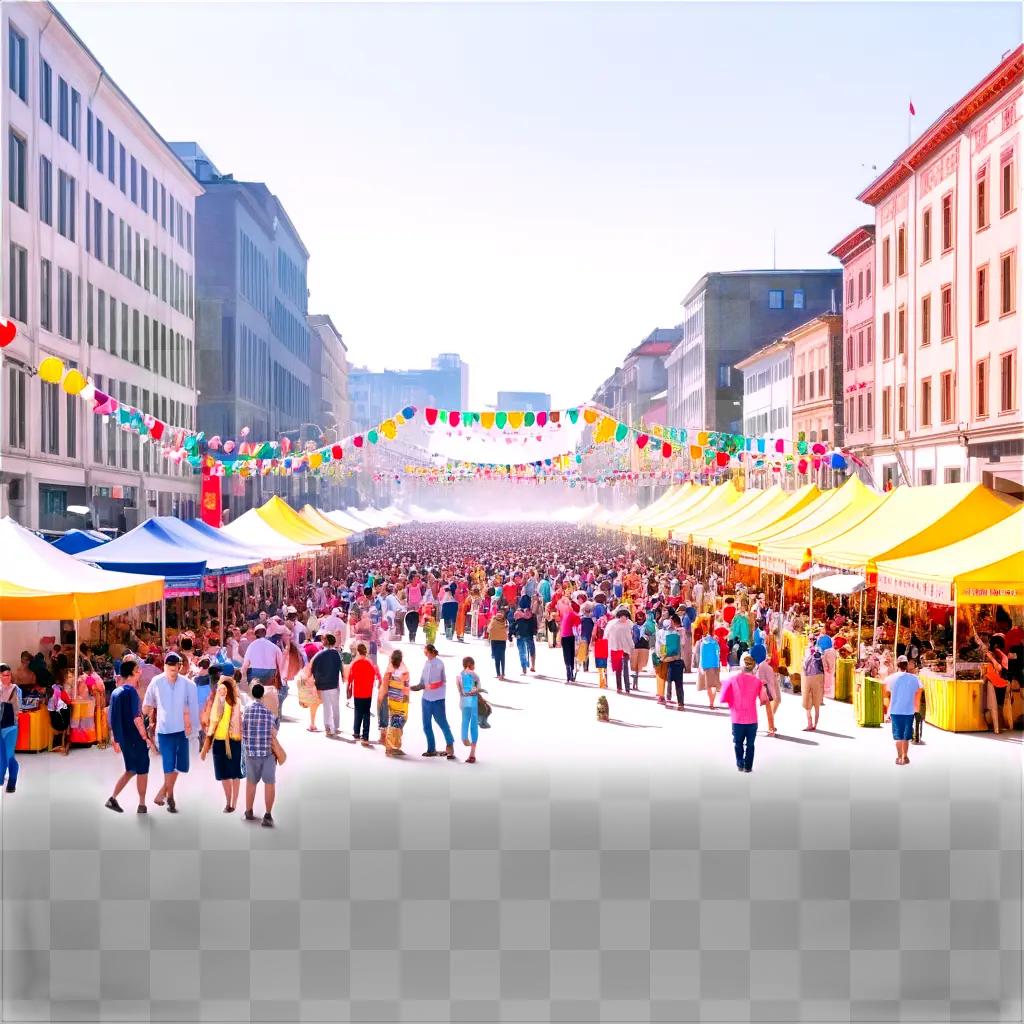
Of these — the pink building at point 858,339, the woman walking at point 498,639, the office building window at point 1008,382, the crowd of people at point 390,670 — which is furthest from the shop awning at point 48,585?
the pink building at point 858,339

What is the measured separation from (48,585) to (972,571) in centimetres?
1223

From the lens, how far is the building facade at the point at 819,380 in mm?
67438

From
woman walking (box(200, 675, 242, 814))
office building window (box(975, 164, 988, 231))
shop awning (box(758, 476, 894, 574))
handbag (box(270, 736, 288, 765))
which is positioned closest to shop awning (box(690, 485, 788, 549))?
shop awning (box(758, 476, 894, 574))

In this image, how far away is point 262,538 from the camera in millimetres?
34312

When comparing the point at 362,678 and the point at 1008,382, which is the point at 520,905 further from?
the point at 1008,382

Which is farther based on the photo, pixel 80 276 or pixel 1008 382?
pixel 80 276

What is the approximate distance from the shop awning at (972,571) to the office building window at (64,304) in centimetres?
2922

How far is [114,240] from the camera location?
50.7 meters

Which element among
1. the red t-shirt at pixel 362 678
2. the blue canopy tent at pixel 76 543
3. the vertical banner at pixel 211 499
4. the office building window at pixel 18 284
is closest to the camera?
the red t-shirt at pixel 362 678

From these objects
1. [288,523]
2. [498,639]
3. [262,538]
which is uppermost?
[288,523]

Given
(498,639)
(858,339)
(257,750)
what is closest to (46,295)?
(498,639)

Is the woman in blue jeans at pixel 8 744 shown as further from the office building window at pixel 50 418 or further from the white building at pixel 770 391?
the white building at pixel 770 391

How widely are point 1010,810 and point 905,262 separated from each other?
121ft

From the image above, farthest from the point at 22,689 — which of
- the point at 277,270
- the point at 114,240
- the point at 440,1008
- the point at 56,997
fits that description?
the point at 277,270
